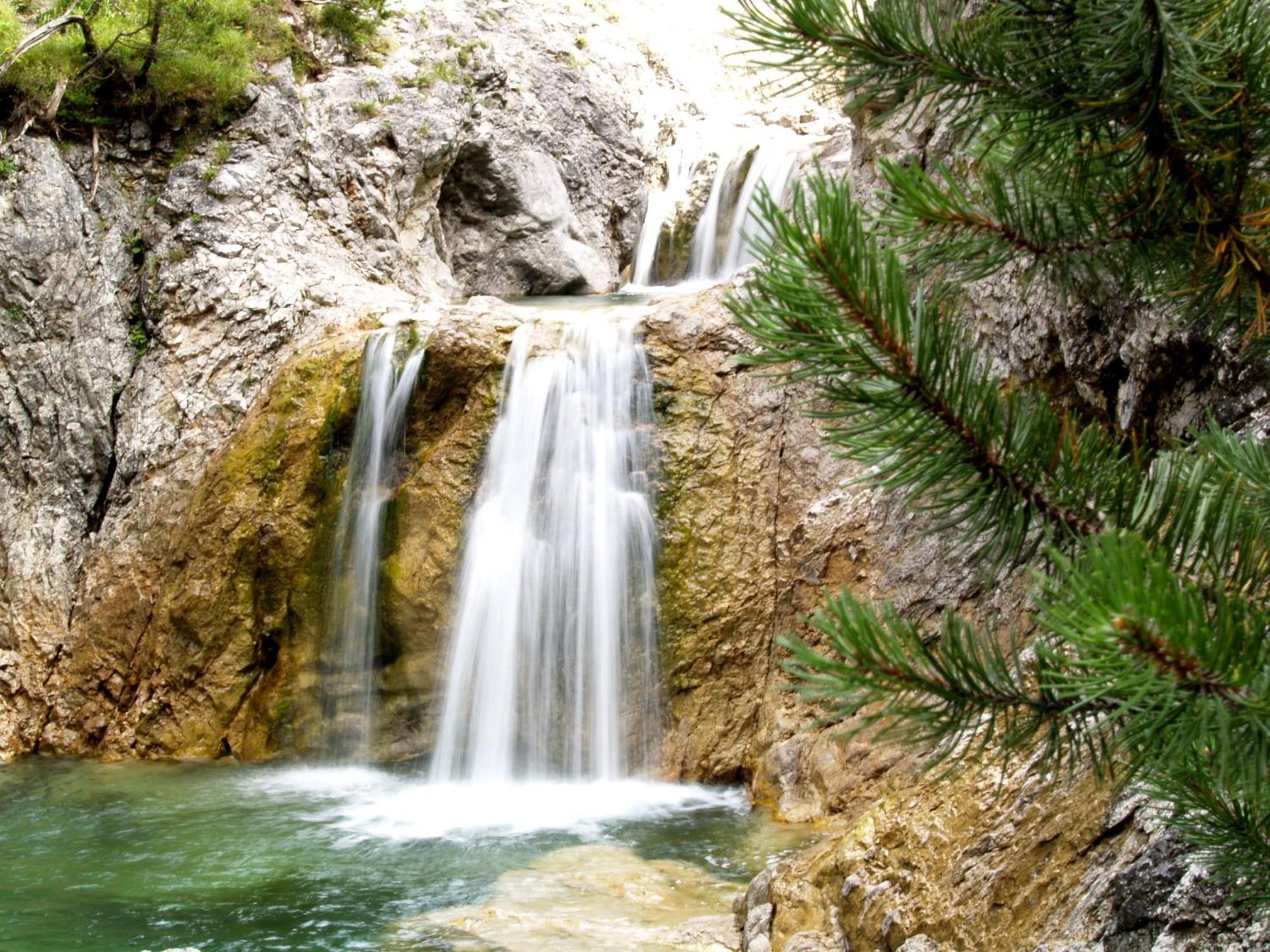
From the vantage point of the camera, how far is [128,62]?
11.7 meters

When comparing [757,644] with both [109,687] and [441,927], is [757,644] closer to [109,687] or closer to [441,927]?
[441,927]

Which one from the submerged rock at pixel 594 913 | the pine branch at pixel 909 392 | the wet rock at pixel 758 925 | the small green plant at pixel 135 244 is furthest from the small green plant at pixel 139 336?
the pine branch at pixel 909 392

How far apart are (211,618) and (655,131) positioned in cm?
1051

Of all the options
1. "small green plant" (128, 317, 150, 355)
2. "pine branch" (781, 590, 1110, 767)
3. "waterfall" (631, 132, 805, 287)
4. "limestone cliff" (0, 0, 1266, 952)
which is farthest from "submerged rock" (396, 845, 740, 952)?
"waterfall" (631, 132, 805, 287)

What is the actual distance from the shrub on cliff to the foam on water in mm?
7279

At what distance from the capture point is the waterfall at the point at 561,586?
345 inches

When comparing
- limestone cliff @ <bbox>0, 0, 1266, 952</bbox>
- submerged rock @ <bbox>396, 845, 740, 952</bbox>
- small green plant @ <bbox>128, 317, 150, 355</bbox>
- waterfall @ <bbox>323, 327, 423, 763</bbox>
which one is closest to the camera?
submerged rock @ <bbox>396, 845, 740, 952</bbox>

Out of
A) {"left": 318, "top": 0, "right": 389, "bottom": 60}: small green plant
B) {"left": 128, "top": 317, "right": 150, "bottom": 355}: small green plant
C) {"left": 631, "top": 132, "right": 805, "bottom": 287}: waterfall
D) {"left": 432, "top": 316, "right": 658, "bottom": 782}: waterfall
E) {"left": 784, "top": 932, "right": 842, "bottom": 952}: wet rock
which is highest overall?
{"left": 318, "top": 0, "right": 389, "bottom": 60}: small green plant

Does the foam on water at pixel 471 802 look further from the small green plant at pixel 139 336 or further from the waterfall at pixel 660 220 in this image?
the waterfall at pixel 660 220

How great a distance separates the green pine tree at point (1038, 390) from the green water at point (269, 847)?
4.58m

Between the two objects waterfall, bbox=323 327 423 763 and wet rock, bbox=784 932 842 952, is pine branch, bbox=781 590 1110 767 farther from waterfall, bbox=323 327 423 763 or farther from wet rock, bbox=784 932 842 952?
waterfall, bbox=323 327 423 763

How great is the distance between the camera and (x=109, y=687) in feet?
32.0

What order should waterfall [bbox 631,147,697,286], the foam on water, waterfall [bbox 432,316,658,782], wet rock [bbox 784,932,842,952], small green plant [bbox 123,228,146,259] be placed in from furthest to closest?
1. waterfall [bbox 631,147,697,286]
2. small green plant [bbox 123,228,146,259]
3. waterfall [bbox 432,316,658,782]
4. the foam on water
5. wet rock [bbox 784,932,842,952]

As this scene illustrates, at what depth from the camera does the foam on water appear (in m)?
7.48
